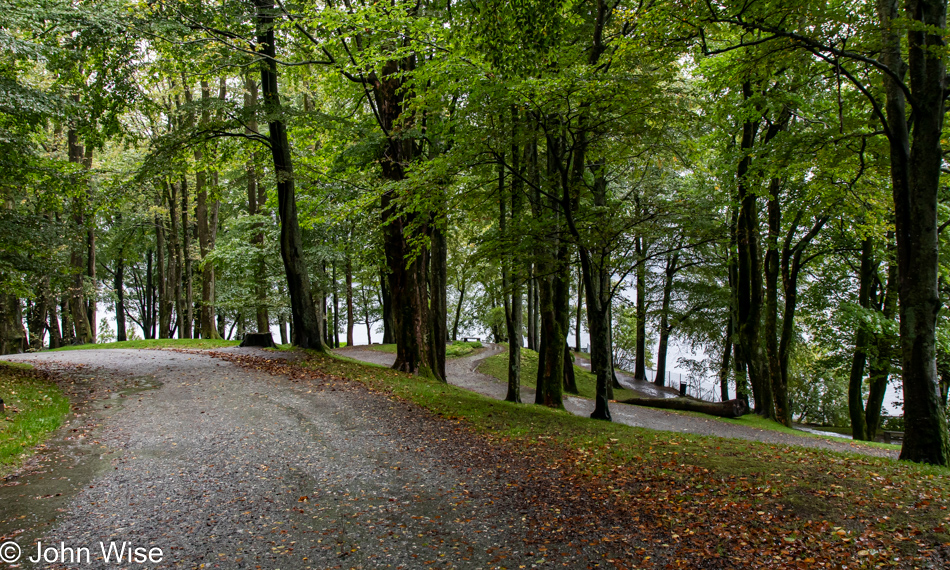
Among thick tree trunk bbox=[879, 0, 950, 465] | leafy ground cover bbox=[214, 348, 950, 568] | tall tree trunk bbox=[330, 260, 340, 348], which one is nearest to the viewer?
leafy ground cover bbox=[214, 348, 950, 568]

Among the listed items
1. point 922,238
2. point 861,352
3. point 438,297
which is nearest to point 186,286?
point 438,297

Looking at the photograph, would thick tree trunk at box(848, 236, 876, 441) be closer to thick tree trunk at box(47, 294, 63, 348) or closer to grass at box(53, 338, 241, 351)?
grass at box(53, 338, 241, 351)

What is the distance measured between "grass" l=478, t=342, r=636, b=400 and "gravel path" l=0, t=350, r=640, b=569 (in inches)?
485

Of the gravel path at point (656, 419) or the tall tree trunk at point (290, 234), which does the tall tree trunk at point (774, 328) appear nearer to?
the gravel path at point (656, 419)

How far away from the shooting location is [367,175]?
1142cm

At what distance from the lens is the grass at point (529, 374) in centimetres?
1997

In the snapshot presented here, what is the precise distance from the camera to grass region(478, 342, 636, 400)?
19969mm

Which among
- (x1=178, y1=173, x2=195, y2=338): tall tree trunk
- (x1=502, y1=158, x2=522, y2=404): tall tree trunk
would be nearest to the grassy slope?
(x1=502, y1=158, x2=522, y2=404): tall tree trunk

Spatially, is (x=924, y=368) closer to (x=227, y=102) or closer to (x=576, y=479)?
(x=576, y=479)

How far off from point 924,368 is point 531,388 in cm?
1367

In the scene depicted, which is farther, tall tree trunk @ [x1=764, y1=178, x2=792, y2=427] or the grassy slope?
tall tree trunk @ [x1=764, y1=178, x2=792, y2=427]

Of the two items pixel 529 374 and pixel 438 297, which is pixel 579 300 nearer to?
pixel 529 374

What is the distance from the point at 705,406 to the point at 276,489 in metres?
14.6

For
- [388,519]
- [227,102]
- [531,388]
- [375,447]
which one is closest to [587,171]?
[531,388]
